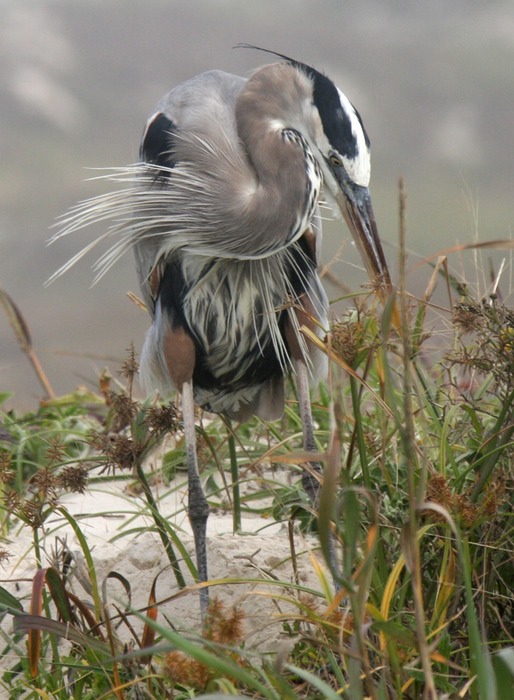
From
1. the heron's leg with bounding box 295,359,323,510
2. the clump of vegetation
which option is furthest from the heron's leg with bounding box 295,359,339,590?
the clump of vegetation

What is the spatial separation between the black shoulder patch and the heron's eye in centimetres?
A: 52

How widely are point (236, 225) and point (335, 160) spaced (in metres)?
0.36

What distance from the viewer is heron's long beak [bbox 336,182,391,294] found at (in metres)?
2.82

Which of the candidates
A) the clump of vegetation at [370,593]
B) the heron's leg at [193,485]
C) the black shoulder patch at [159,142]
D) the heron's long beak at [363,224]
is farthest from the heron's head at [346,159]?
the heron's leg at [193,485]

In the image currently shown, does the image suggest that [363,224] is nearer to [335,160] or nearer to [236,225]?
[335,160]

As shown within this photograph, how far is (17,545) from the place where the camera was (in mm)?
3387

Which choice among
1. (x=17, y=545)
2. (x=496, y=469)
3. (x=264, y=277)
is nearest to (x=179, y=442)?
(x=17, y=545)

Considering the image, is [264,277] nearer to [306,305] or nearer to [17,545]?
[306,305]

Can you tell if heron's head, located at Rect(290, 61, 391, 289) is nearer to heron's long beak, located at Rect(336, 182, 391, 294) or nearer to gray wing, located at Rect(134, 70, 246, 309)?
heron's long beak, located at Rect(336, 182, 391, 294)

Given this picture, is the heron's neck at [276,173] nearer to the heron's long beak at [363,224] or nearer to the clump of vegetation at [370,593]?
the heron's long beak at [363,224]

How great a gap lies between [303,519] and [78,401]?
2.11 meters

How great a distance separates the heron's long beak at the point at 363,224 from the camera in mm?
2816

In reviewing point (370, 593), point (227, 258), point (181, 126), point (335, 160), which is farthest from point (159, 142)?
point (370, 593)

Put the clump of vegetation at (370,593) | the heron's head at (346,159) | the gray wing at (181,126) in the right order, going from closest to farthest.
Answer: the clump of vegetation at (370,593)
the heron's head at (346,159)
the gray wing at (181,126)
